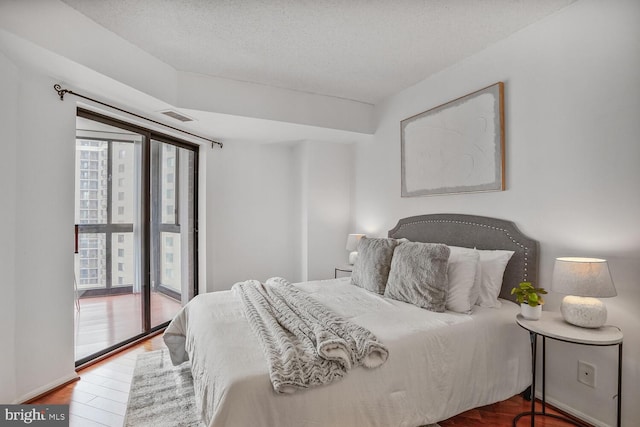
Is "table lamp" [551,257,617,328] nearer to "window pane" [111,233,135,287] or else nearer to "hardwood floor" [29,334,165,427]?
"hardwood floor" [29,334,165,427]

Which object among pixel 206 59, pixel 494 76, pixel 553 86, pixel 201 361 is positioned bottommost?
pixel 201 361

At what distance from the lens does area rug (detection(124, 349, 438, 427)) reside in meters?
1.91

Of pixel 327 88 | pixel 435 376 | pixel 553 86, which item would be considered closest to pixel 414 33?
pixel 553 86

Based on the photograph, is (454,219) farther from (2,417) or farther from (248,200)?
(2,417)

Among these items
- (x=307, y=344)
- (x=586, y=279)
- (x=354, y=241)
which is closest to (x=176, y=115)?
(x=354, y=241)

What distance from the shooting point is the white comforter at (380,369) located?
134 cm

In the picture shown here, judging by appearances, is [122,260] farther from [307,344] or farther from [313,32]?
[313,32]

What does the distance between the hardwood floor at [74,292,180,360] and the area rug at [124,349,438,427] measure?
0.48 meters

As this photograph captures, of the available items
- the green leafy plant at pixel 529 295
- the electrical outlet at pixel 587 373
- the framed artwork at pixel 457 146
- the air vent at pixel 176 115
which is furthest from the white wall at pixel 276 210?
the electrical outlet at pixel 587 373

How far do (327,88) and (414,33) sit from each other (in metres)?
1.20

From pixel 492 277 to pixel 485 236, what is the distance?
0.37 meters

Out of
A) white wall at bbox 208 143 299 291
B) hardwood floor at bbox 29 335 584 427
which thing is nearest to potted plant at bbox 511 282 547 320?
hardwood floor at bbox 29 335 584 427

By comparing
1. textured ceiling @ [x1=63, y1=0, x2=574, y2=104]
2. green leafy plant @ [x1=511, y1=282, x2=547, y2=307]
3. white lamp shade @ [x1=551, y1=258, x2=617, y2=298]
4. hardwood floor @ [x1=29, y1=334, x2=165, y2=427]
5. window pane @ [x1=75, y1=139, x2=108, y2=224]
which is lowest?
hardwood floor @ [x1=29, y1=334, x2=165, y2=427]

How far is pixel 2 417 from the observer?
1813mm
